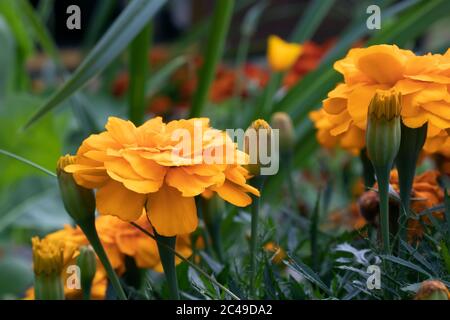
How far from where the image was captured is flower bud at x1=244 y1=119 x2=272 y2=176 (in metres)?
0.47

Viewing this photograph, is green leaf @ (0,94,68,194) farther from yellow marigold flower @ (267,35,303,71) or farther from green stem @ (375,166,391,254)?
green stem @ (375,166,391,254)

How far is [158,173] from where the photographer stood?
43 cm

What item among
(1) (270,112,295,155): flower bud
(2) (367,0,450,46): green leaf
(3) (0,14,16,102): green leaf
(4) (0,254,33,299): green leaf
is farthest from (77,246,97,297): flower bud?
(3) (0,14,16,102): green leaf

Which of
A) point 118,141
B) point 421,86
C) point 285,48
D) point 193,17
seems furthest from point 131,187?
point 193,17

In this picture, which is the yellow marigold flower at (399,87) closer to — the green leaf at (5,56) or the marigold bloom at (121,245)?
the marigold bloom at (121,245)

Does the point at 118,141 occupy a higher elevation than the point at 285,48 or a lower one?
lower

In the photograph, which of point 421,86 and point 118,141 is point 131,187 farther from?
point 421,86

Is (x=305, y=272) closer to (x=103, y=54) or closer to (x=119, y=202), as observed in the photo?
(x=119, y=202)

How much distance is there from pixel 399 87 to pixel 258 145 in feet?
0.28

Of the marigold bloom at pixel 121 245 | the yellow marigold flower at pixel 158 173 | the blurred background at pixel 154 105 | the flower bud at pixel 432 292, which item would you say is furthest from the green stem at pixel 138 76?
the flower bud at pixel 432 292

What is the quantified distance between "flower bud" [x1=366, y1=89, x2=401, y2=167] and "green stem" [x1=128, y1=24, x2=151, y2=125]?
0.58 meters

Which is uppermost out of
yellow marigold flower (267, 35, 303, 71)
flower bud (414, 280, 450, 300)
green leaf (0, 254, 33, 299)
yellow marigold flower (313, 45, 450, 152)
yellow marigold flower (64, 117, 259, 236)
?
yellow marigold flower (267, 35, 303, 71)
